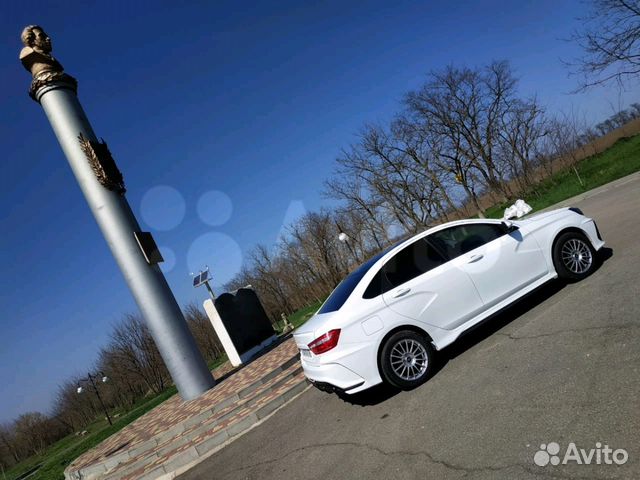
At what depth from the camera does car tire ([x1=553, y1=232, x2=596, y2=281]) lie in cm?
598

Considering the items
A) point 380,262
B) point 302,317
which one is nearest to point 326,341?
point 380,262

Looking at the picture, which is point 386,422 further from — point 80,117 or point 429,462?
point 80,117

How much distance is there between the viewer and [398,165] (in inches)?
1647

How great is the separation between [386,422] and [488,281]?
Answer: 7.62 ft

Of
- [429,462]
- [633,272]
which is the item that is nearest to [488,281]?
[633,272]

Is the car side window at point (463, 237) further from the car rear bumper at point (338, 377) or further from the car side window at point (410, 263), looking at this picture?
the car rear bumper at point (338, 377)

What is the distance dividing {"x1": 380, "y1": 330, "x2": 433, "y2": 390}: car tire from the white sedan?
0.04 ft

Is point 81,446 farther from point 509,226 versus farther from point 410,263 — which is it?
point 509,226

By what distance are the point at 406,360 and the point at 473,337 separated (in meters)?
1.52

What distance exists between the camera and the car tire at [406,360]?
16.4 ft

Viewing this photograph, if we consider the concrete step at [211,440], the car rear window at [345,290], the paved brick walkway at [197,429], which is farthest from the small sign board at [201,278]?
the car rear window at [345,290]

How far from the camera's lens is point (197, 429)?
25.8ft

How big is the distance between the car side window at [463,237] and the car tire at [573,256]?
36.4 inches

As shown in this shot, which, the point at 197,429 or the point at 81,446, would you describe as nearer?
the point at 197,429
